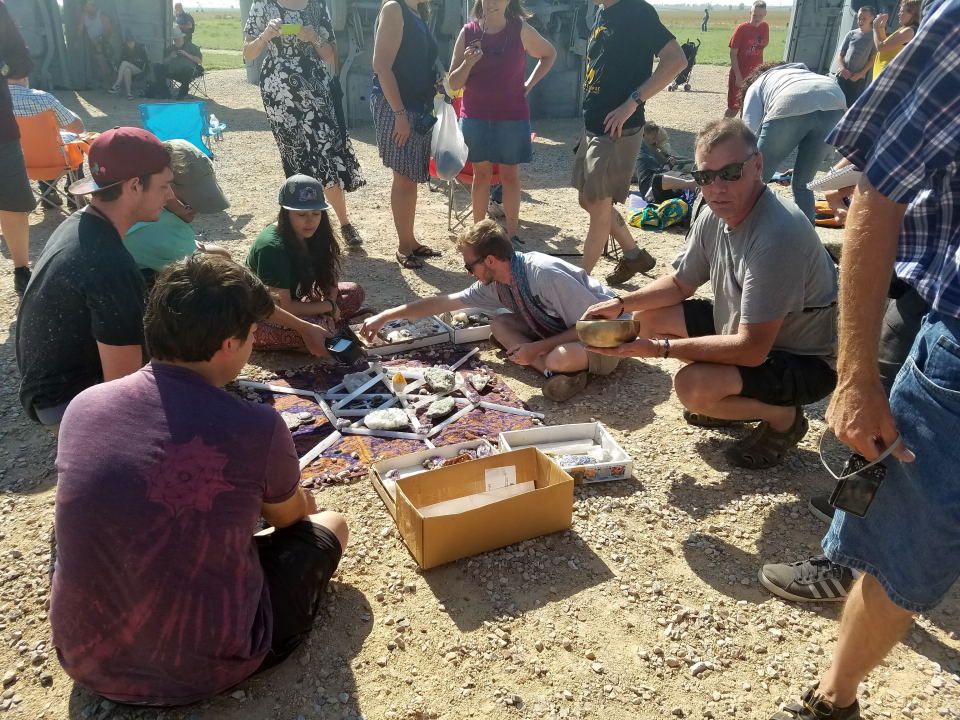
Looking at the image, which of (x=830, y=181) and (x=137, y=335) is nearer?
(x=137, y=335)

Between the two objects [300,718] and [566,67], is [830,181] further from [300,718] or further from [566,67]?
[566,67]

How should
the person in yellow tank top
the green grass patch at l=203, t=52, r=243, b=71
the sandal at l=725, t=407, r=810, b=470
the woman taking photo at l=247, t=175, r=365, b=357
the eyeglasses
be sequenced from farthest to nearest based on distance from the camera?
1. the green grass patch at l=203, t=52, r=243, b=71
2. the person in yellow tank top
3. the woman taking photo at l=247, t=175, r=365, b=357
4. the sandal at l=725, t=407, r=810, b=470
5. the eyeglasses

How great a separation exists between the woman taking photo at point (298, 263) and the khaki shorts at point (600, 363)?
157 centimetres

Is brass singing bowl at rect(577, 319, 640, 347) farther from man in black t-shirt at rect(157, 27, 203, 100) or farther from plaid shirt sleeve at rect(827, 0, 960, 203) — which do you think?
man in black t-shirt at rect(157, 27, 203, 100)

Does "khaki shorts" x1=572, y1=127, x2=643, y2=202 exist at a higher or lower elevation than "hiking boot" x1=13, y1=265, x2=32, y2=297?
higher

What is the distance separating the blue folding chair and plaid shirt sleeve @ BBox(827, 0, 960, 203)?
8.02 m

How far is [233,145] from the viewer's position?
1118 centimetres

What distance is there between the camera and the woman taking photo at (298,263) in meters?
4.41

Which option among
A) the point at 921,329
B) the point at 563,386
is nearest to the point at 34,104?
the point at 563,386

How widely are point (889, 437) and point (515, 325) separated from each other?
2984 mm

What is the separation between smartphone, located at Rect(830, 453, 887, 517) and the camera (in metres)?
1.79

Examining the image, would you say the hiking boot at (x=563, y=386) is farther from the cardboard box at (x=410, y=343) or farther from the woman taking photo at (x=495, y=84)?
the woman taking photo at (x=495, y=84)

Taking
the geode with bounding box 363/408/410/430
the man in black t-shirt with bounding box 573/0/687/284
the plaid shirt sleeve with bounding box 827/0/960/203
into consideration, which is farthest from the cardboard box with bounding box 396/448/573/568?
the man in black t-shirt with bounding box 573/0/687/284

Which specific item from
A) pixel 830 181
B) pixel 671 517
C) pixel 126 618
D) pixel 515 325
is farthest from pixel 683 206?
pixel 126 618
